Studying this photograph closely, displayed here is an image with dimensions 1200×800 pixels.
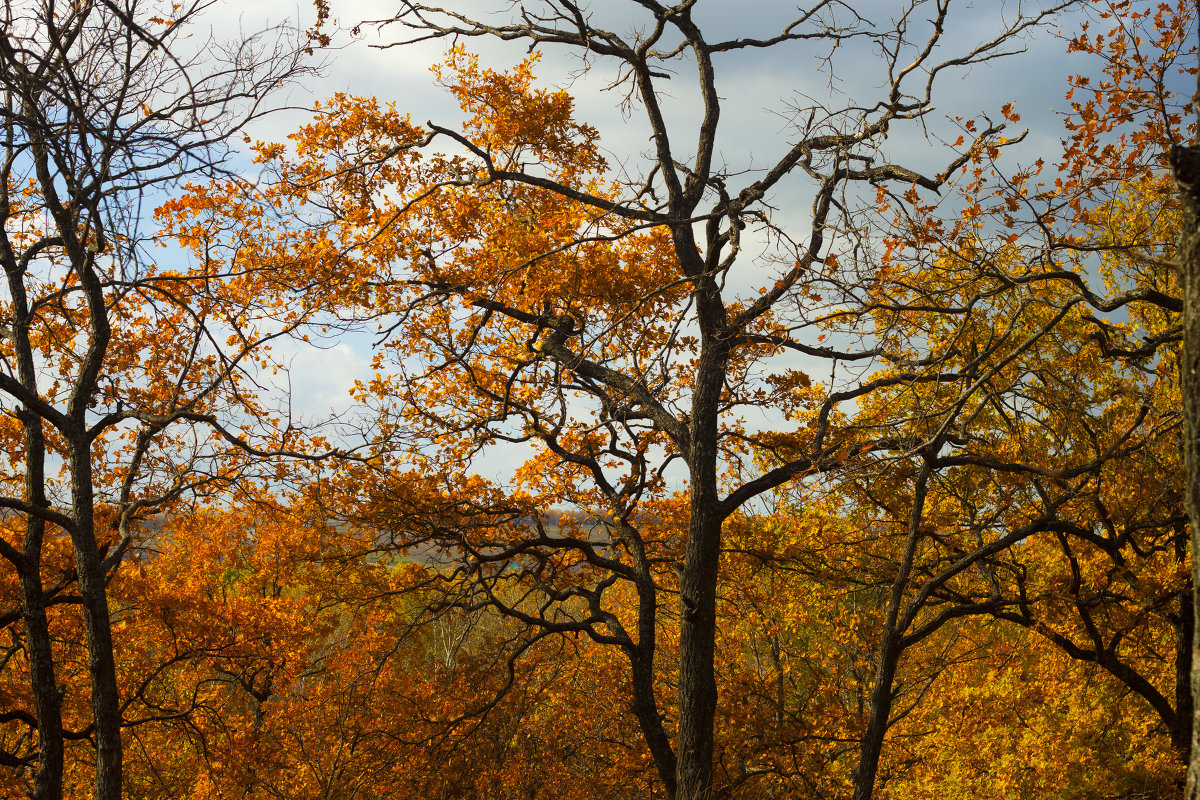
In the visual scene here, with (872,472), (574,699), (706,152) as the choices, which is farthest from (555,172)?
(574,699)

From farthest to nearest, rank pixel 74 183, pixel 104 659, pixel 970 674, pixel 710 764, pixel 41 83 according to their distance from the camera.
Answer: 1. pixel 970 674
2. pixel 710 764
3. pixel 104 659
4. pixel 74 183
5. pixel 41 83

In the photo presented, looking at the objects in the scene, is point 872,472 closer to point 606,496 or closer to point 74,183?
point 606,496

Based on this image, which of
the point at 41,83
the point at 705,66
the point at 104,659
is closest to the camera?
the point at 41,83

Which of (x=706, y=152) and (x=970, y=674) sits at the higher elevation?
(x=706, y=152)

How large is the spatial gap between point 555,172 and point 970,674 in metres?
19.7

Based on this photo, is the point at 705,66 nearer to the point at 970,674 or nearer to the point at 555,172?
the point at 555,172

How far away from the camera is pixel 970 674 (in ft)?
76.3

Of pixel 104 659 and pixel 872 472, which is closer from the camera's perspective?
pixel 872 472

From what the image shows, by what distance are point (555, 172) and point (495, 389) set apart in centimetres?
302

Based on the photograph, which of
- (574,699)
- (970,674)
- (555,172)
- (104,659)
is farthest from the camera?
(970,674)

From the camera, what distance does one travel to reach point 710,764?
8.73 m

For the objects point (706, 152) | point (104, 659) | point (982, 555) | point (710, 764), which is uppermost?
point (706, 152)

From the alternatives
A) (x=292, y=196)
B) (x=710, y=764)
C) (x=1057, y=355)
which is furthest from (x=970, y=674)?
(x=292, y=196)

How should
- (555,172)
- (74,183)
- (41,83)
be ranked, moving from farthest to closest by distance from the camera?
(555,172) < (74,183) < (41,83)
